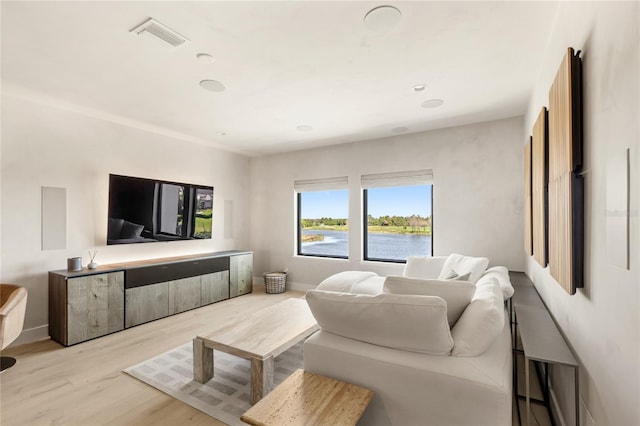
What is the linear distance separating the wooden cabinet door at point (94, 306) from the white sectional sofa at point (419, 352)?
2.82 metres

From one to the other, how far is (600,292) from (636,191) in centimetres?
52

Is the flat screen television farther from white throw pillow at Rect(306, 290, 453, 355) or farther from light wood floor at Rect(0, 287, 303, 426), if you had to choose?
white throw pillow at Rect(306, 290, 453, 355)

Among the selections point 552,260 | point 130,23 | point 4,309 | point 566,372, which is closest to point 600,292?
point 552,260

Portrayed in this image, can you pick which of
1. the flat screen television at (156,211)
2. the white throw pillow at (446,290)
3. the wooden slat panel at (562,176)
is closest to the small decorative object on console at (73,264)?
the flat screen television at (156,211)

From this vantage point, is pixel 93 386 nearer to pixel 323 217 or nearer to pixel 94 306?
pixel 94 306

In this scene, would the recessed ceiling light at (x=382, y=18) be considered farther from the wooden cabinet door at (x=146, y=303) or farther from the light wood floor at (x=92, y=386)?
the wooden cabinet door at (x=146, y=303)

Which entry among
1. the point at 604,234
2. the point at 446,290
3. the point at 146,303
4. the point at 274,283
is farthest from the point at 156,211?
the point at 604,234

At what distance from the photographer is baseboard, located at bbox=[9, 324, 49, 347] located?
311cm

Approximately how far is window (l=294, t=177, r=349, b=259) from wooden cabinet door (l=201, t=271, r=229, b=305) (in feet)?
4.78

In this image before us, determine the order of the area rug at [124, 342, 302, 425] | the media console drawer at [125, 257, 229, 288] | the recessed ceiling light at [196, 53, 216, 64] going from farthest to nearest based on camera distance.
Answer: the media console drawer at [125, 257, 229, 288]
the recessed ceiling light at [196, 53, 216, 64]
the area rug at [124, 342, 302, 425]

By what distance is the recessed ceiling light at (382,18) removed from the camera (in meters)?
1.85

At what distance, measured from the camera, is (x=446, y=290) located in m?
1.74

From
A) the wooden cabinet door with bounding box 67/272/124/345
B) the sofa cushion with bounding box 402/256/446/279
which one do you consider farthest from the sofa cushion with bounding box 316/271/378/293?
the wooden cabinet door with bounding box 67/272/124/345

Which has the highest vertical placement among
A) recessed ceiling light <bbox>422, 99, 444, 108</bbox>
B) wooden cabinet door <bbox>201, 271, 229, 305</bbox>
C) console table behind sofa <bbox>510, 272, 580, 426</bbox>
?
recessed ceiling light <bbox>422, 99, 444, 108</bbox>
